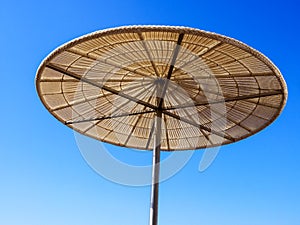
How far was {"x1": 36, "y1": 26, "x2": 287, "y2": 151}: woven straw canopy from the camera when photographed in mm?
11945

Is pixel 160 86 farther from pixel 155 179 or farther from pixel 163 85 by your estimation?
pixel 155 179

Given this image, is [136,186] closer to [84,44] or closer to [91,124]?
[91,124]

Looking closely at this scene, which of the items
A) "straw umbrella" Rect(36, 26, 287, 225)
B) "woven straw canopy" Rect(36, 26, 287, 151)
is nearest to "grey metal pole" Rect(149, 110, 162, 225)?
"straw umbrella" Rect(36, 26, 287, 225)

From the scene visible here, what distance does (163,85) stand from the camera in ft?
49.6

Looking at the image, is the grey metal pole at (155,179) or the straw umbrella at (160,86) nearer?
the straw umbrella at (160,86)

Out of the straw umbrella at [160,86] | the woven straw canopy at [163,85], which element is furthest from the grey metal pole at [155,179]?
the woven straw canopy at [163,85]

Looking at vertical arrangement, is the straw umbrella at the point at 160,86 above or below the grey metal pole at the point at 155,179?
above

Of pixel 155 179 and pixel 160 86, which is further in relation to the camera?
pixel 160 86

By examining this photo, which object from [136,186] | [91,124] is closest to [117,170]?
[136,186]

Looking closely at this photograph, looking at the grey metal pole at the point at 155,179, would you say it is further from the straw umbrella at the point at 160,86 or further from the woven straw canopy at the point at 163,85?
the woven straw canopy at the point at 163,85

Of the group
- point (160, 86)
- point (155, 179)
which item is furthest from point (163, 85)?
point (155, 179)

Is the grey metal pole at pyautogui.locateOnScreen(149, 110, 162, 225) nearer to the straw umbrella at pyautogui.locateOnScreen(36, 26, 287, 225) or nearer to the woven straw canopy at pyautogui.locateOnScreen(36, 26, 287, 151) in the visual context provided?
the straw umbrella at pyautogui.locateOnScreen(36, 26, 287, 225)

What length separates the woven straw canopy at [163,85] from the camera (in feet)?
39.2

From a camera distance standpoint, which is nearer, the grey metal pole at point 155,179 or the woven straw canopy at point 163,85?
the woven straw canopy at point 163,85
